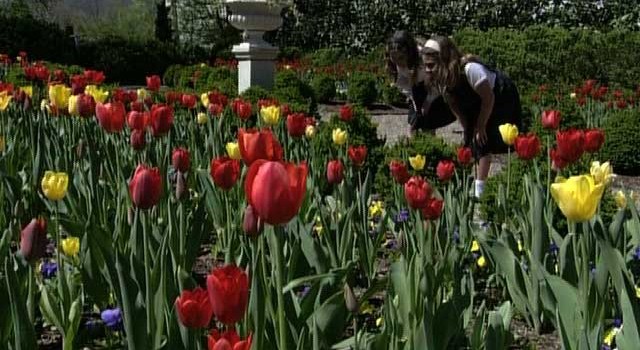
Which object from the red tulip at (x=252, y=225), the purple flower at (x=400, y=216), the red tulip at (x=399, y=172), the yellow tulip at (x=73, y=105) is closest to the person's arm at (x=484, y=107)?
the purple flower at (x=400, y=216)

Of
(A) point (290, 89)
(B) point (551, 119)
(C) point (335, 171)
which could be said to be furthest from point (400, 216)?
(A) point (290, 89)

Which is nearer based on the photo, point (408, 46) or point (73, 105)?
point (73, 105)

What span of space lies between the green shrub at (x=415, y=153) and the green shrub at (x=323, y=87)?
336 inches

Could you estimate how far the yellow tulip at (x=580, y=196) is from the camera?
1.75 m

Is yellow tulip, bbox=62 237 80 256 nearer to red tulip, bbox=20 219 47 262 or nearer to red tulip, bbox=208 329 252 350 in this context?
red tulip, bbox=20 219 47 262

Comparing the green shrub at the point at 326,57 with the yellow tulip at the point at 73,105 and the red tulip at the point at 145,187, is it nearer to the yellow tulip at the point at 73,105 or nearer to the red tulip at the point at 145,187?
the yellow tulip at the point at 73,105

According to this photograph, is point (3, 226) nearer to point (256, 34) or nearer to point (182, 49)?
point (256, 34)

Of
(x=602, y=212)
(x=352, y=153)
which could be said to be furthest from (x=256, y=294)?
(x=602, y=212)

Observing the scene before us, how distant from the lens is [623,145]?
22.6 ft

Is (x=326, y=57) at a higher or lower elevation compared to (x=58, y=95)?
lower

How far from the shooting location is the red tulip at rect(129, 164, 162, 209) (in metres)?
1.75

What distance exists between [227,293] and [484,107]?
3.52 metres

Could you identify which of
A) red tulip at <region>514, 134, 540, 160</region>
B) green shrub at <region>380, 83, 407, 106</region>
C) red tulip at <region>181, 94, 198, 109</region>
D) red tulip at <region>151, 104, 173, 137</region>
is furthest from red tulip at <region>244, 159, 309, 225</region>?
green shrub at <region>380, 83, 407, 106</region>

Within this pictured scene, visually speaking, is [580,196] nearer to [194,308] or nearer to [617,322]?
[617,322]
